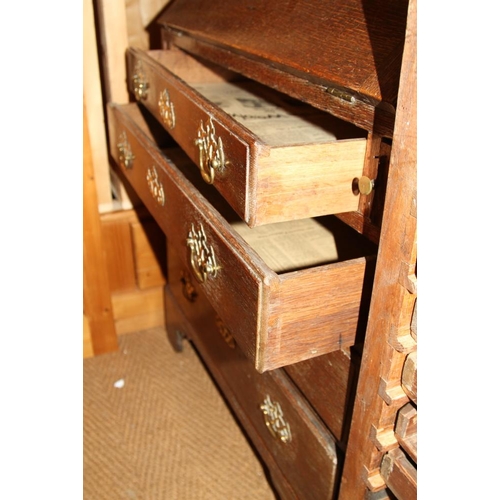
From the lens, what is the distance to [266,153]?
1.74ft

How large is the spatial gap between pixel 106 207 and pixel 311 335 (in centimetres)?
86

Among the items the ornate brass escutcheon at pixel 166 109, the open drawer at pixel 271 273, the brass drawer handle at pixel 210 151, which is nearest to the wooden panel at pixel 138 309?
the open drawer at pixel 271 273

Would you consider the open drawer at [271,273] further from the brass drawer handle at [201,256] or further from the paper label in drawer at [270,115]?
the paper label in drawer at [270,115]

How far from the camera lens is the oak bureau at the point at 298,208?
0.54 m

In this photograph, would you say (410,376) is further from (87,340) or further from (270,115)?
(87,340)

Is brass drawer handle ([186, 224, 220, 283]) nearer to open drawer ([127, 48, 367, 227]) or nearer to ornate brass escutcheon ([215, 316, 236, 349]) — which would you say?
open drawer ([127, 48, 367, 227])

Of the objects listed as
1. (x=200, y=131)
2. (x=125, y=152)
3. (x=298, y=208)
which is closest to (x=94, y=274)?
(x=125, y=152)

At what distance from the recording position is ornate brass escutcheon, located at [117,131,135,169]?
1.01 metres

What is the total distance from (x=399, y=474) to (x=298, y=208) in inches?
12.1

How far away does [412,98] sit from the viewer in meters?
0.43

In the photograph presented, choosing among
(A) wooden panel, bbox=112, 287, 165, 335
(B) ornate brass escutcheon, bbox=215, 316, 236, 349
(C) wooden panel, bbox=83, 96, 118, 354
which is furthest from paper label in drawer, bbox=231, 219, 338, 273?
(A) wooden panel, bbox=112, 287, 165, 335

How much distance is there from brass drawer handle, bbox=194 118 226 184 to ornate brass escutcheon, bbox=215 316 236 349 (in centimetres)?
40

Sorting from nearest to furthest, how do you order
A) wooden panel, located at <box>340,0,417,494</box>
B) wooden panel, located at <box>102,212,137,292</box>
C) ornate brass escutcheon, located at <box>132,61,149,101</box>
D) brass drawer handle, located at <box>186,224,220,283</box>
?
wooden panel, located at <box>340,0,417,494</box>
brass drawer handle, located at <box>186,224,220,283</box>
ornate brass escutcheon, located at <box>132,61,149,101</box>
wooden panel, located at <box>102,212,137,292</box>

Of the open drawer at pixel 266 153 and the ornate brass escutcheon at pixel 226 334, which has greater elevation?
the open drawer at pixel 266 153
